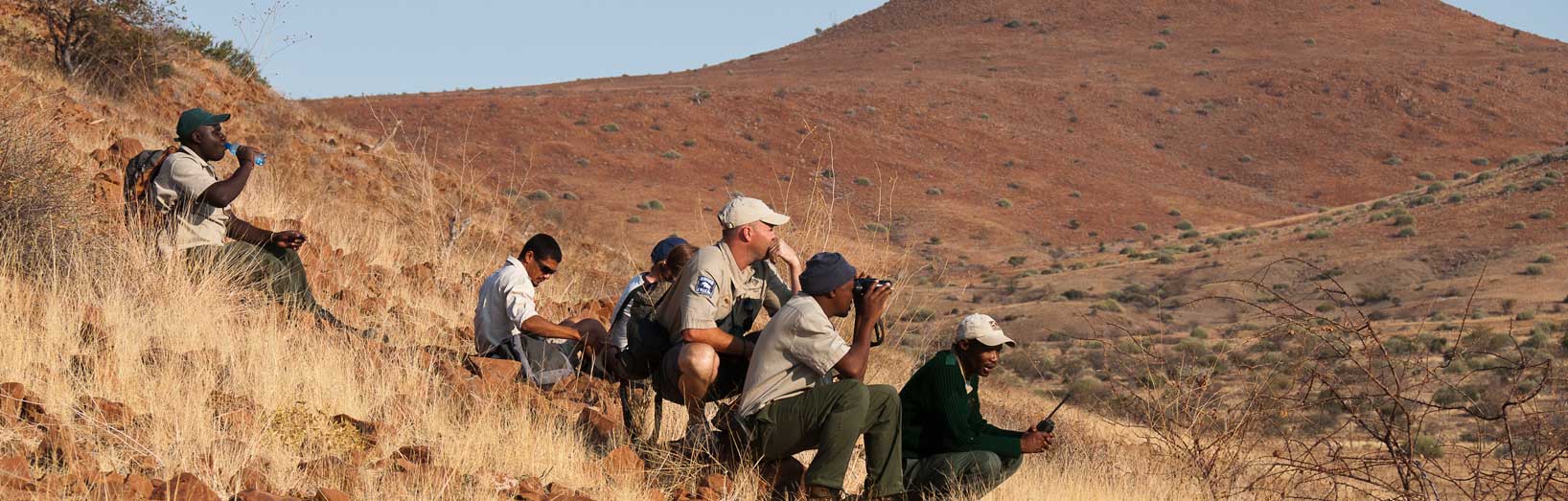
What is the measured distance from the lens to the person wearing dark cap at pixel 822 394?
482cm

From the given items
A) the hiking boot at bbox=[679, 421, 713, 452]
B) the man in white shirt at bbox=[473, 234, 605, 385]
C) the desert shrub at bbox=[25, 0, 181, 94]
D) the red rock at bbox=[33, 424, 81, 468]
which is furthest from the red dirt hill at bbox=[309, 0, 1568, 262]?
the red rock at bbox=[33, 424, 81, 468]

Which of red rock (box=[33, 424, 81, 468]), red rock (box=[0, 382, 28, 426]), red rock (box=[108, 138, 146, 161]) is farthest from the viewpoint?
red rock (box=[108, 138, 146, 161])

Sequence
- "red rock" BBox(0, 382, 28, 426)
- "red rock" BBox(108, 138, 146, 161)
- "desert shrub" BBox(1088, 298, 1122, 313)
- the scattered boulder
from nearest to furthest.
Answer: the scattered boulder → "red rock" BBox(0, 382, 28, 426) → "red rock" BBox(108, 138, 146, 161) → "desert shrub" BBox(1088, 298, 1122, 313)

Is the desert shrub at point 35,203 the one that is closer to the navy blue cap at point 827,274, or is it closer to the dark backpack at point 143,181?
the dark backpack at point 143,181

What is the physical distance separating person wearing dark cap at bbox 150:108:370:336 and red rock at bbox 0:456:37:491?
2.70 metres

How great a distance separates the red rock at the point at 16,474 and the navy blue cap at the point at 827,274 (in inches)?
102

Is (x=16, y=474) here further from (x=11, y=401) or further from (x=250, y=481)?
(x=11, y=401)

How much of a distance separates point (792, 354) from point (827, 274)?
331mm

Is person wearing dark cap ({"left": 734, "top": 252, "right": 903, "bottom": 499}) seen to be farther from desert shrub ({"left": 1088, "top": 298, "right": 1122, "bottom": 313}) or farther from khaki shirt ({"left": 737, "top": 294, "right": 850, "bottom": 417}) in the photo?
desert shrub ({"left": 1088, "top": 298, "right": 1122, "bottom": 313})

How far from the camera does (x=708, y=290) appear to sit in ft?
16.6

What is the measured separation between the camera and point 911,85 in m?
59.2

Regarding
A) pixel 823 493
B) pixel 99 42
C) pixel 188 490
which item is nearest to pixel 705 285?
pixel 823 493

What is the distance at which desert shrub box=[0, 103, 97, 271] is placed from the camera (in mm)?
6320

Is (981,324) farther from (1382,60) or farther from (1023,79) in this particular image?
(1382,60)
